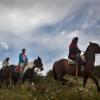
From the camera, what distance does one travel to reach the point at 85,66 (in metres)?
23.8

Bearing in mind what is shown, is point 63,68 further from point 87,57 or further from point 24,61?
point 24,61

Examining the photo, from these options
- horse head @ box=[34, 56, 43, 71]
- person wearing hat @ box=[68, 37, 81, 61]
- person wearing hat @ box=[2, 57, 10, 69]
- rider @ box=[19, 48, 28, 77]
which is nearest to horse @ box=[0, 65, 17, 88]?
person wearing hat @ box=[2, 57, 10, 69]

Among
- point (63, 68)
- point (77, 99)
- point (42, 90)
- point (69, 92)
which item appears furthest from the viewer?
point (63, 68)

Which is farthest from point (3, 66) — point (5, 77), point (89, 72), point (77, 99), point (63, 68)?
point (77, 99)

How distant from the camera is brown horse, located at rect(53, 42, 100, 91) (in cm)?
2339

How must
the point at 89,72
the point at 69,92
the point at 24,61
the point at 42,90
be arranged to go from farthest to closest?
the point at 24,61, the point at 89,72, the point at 42,90, the point at 69,92

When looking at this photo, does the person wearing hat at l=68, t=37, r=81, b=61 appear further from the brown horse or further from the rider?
the rider

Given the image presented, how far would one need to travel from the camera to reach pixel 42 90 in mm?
17047

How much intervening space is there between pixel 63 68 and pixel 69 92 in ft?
31.0

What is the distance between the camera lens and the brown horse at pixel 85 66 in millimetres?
23391

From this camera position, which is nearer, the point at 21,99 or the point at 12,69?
the point at 21,99

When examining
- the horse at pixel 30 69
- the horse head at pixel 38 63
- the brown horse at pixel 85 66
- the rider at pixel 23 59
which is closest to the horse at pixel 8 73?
the horse at pixel 30 69

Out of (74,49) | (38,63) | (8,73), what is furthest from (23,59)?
(74,49)

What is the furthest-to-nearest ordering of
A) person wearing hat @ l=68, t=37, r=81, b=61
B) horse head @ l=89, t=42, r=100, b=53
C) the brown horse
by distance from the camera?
1. person wearing hat @ l=68, t=37, r=81, b=61
2. horse head @ l=89, t=42, r=100, b=53
3. the brown horse
